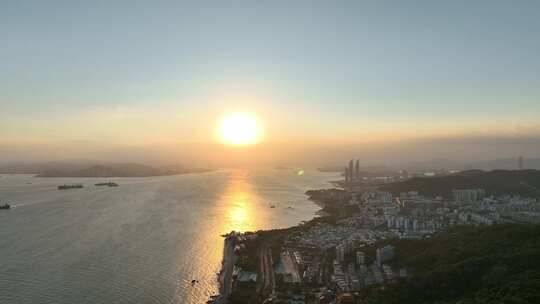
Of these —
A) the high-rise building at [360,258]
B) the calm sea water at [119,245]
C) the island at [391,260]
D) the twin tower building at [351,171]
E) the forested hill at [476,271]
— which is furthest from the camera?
the twin tower building at [351,171]

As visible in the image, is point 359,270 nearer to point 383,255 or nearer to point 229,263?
point 383,255

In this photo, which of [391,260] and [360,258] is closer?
[391,260]

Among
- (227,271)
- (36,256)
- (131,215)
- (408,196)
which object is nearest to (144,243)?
(36,256)

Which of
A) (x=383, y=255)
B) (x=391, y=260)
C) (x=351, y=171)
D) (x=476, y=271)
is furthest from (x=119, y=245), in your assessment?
(x=351, y=171)

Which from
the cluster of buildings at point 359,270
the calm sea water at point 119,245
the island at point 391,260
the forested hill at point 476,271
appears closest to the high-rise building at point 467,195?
the island at point 391,260

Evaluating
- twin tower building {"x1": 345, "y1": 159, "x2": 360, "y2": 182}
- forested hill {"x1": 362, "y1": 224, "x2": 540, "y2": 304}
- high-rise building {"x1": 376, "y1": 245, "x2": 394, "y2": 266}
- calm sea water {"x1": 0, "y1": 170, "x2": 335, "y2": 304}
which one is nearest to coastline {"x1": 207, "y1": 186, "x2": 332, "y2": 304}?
calm sea water {"x1": 0, "y1": 170, "x2": 335, "y2": 304}

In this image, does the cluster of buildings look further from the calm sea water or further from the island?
the calm sea water

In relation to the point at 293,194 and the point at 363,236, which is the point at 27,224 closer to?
the point at 363,236

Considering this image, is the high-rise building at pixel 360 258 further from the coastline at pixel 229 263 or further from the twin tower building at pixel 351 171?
the twin tower building at pixel 351 171
